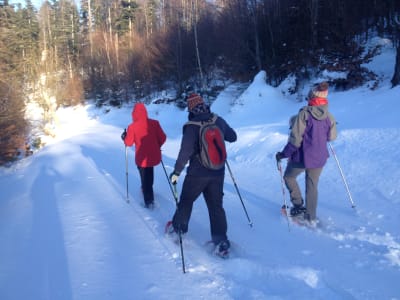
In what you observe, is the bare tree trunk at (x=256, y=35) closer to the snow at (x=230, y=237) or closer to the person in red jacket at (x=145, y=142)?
the snow at (x=230, y=237)

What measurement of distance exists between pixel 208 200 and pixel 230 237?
2.65 feet

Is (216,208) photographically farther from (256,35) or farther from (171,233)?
(256,35)

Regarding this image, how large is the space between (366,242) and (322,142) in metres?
1.34

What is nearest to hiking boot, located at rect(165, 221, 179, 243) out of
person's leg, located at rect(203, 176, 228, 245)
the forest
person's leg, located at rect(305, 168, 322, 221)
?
person's leg, located at rect(203, 176, 228, 245)

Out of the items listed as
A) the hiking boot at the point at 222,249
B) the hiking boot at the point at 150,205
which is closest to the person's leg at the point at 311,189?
the hiking boot at the point at 222,249

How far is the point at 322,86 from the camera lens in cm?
401

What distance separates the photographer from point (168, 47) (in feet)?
93.4

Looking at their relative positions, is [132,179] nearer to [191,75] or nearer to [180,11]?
[191,75]

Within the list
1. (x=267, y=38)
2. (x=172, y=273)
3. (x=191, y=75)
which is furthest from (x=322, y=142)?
(x=191, y=75)

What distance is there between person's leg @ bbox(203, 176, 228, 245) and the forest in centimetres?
938

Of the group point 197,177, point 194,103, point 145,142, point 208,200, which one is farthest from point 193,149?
point 145,142

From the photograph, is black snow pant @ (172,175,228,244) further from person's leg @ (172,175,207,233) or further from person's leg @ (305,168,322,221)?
person's leg @ (305,168,322,221)

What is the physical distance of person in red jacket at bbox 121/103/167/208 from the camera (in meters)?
5.59

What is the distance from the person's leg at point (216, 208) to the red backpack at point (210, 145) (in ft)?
0.84
